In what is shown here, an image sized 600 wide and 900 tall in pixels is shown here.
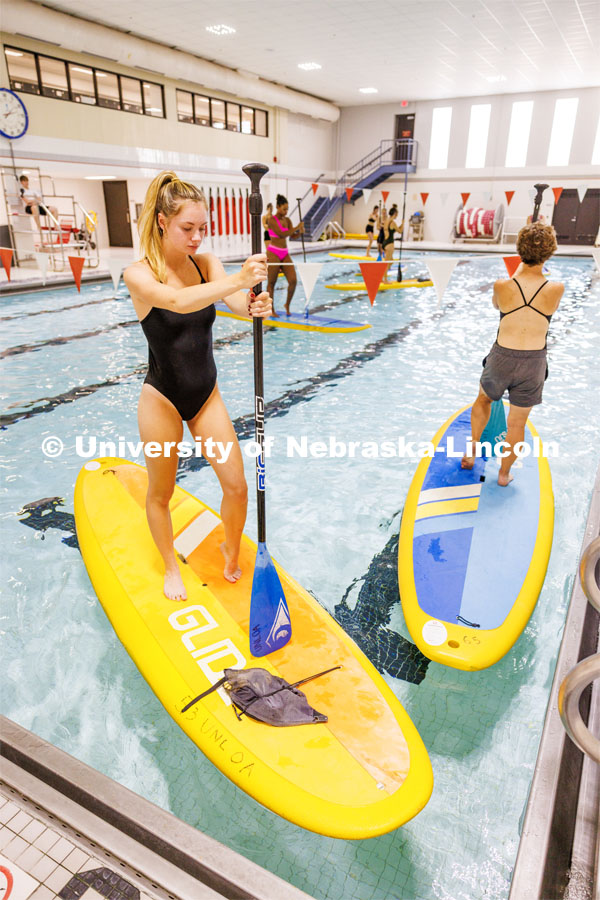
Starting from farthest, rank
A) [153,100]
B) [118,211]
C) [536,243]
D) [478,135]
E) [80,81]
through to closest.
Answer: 1. [478,135]
2. [118,211]
3. [153,100]
4. [80,81]
5. [536,243]

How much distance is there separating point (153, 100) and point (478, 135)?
13.7 metres

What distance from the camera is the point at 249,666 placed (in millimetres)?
2193

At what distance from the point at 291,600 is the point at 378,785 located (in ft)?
3.12

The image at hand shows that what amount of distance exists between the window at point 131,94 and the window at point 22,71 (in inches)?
115

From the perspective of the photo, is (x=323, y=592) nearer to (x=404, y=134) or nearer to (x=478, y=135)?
(x=478, y=135)

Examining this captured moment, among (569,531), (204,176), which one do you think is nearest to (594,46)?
(204,176)

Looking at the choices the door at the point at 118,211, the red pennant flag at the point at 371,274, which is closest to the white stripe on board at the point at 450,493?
the red pennant flag at the point at 371,274

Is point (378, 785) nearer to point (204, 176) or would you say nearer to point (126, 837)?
point (126, 837)

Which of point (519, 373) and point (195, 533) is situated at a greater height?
point (519, 373)

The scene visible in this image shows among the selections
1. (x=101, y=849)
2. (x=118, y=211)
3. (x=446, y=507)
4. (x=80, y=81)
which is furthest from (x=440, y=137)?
(x=101, y=849)

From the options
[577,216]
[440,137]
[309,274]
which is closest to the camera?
[309,274]

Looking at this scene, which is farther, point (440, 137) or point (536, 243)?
point (440, 137)

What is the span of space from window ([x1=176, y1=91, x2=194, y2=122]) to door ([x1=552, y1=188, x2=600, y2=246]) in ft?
48.8

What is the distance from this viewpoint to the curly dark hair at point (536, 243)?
324cm
